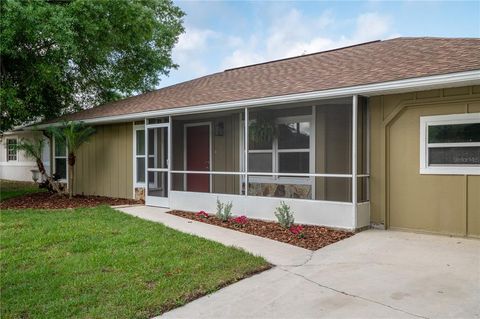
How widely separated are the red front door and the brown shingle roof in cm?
111

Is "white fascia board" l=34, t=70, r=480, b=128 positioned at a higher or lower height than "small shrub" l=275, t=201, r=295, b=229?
higher

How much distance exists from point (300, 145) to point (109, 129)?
675cm

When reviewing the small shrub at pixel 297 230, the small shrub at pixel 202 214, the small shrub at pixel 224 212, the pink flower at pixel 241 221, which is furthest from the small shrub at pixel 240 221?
the small shrub at pixel 297 230

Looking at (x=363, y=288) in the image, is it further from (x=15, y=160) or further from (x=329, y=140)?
(x=15, y=160)

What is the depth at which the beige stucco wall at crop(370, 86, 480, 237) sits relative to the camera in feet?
20.2

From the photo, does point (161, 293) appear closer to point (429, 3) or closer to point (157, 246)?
point (157, 246)

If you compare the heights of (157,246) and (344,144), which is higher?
(344,144)

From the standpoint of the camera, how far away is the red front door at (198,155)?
35.8 feet

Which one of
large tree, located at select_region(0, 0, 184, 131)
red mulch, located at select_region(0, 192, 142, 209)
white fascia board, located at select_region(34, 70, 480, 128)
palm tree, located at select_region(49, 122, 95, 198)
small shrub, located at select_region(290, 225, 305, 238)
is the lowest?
small shrub, located at select_region(290, 225, 305, 238)

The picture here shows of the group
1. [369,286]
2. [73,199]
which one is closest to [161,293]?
[369,286]

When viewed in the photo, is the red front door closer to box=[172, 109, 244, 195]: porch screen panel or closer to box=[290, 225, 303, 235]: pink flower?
box=[172, 109, 244, 195]: porch screen panel

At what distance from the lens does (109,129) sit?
1221 cm

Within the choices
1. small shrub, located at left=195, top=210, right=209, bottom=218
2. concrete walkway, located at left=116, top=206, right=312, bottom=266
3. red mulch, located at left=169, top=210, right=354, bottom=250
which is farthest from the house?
concrete walkway, located at left=116, top=206, right=312, bottom=266

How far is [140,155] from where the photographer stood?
1108cm
